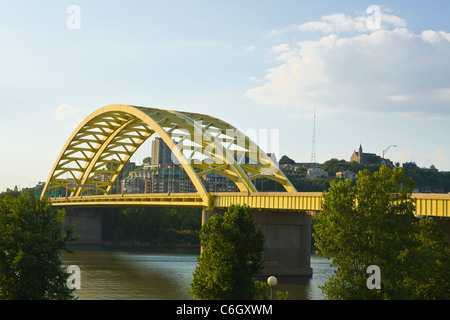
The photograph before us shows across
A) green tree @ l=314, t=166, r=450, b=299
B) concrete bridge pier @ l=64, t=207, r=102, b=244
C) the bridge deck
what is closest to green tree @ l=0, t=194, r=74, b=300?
green tree @ l=314, t=166, r=450, b=299

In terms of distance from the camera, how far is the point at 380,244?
79.0ft

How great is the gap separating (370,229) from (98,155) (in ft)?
235

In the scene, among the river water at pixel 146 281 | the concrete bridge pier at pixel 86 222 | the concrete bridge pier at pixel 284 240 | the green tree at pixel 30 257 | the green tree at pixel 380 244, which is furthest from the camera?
the concrete bridge pier at pixel 86 222

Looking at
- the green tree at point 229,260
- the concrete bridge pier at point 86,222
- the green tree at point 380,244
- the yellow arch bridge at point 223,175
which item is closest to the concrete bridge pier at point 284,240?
the yellow arch bridge at point 223,175

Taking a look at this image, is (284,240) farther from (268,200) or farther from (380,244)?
(380,244)

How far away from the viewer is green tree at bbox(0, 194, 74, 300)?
2552 centimetres

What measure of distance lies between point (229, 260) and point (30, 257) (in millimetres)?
9498

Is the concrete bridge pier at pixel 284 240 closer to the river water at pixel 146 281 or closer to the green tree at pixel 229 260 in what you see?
the river water at pixel 146 281

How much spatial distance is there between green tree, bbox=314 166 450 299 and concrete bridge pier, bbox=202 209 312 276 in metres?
23.1

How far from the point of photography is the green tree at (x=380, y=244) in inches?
949

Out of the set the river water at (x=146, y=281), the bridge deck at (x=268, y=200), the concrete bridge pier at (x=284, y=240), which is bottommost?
the river water at (x=146, y=281)

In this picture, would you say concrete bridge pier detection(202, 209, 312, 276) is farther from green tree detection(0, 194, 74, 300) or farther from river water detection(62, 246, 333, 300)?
green tree detection(0, 194, 74, 300)

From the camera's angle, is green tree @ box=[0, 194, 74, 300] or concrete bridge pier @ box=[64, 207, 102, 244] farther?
concrete bridge pier @ box=[64, 207, 102, 244]

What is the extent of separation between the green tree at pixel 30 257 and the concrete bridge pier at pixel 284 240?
78.4 feet
